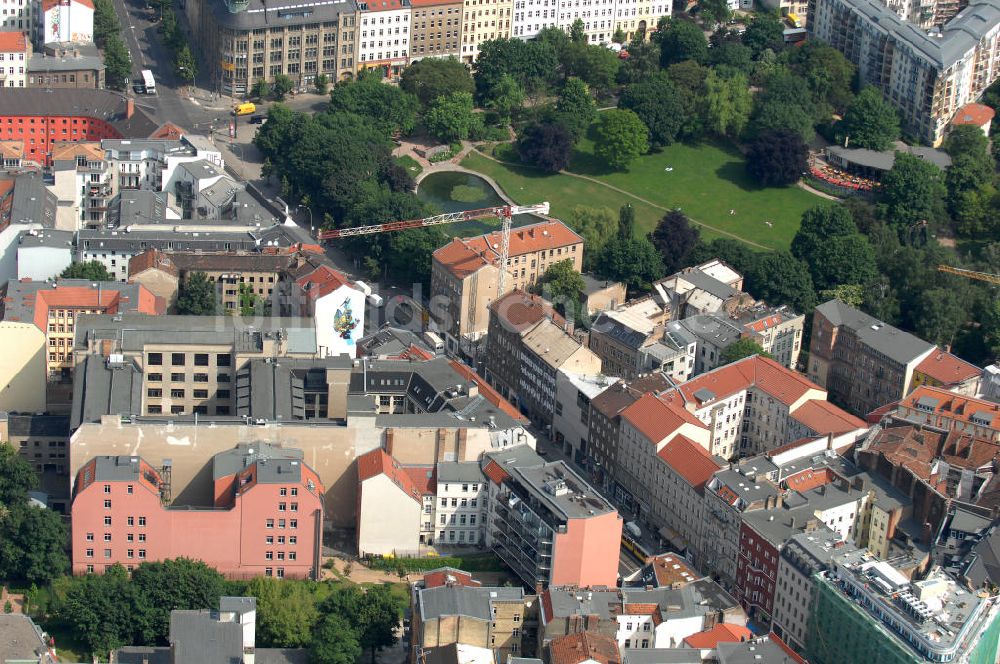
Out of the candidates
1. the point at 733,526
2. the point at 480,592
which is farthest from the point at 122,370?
the point at 733,526

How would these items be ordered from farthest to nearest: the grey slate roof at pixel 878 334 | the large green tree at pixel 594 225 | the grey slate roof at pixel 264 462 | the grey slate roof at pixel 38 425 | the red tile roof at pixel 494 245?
1. the large green tree at pixel 594 225
2. the red tile roof at pixel 494 245
3. the grey slate roof at pixel 878 334
4. the grey slate roof at pixel 38 425
5. the grey slate roof at pixel 264 462

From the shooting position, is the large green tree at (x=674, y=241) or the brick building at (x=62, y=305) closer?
the brick building at (x=62, y=305)

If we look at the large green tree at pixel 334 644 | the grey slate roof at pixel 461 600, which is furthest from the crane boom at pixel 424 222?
the large green tree at pixel 334 644

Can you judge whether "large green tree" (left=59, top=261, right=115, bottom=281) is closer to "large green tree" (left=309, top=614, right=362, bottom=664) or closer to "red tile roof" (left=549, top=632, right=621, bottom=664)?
"large green tree" (left=309, top=614, right=362, bottom=664)

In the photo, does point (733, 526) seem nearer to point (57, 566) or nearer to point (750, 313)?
point (750, 313)

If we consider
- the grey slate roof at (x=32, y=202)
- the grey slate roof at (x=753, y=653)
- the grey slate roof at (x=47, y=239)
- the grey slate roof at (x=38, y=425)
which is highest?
the grey slate roof at (x=32, y=202)

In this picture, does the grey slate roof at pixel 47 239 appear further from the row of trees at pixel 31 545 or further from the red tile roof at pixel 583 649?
the red tile roof at pixel 583 649

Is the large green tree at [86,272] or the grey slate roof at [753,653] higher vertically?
the large green tree at [86,272]

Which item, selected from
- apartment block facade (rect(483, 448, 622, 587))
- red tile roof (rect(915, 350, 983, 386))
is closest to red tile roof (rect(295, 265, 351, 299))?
apartment block facade (rect(483, 448, 622, 587))
